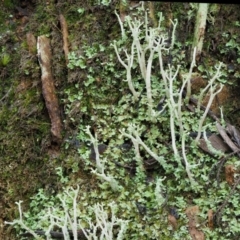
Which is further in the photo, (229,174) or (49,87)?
(49,87)

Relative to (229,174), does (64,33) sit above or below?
above

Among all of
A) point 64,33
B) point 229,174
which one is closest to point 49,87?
point 64,33

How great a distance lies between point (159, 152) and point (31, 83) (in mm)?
1612

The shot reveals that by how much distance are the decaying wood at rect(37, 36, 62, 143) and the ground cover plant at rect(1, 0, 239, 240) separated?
5.1 inches

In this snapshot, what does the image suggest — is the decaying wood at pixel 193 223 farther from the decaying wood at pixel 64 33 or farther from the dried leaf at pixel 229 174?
the decaying wood at pixel 64 33

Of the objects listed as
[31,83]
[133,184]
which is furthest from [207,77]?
[31,83]

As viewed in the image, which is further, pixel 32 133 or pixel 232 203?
pixel 32 133

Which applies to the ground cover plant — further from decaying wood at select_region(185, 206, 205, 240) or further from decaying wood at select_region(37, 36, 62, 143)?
decaying wood at select_region(37, 36, 62, 143)

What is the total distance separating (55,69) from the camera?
447 centimetres

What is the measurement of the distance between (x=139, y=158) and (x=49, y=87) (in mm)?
1290

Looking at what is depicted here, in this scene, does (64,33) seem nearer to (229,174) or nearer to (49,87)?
(49,87)

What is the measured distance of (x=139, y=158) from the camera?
3.73 meters

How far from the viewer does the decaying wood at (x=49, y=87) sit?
4173 mm

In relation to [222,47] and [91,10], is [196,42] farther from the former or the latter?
[91,10]
